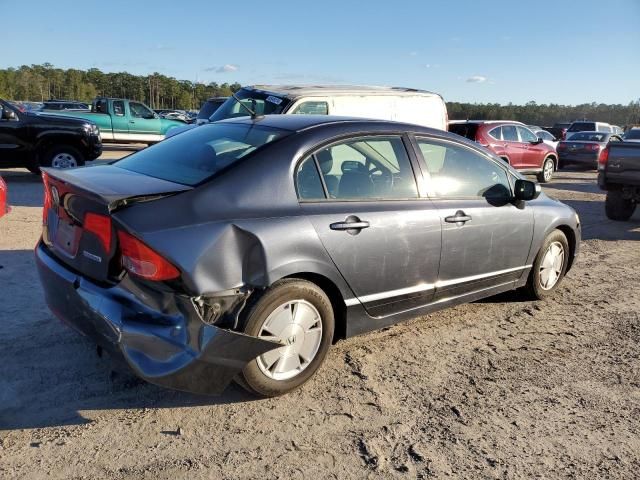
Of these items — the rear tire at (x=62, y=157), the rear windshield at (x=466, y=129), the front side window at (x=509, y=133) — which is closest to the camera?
the rear tire at (x=62, y=157)

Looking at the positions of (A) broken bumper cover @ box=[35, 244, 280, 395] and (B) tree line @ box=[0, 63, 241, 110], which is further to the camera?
(B) tree line @ box=[0, 63, 241, 110]

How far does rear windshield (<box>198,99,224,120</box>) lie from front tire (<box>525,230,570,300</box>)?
9.20 meters

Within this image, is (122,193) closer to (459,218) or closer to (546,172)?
(459,218)

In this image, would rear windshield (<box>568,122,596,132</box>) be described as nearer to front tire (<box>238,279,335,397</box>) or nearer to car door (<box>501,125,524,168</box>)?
car door (<box>501,125,524,168</box>)

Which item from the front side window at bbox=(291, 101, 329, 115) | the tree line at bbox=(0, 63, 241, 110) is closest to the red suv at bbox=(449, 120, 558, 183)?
the front side window at bbox=(291, 101, 329, 115)

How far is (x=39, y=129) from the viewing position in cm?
1127

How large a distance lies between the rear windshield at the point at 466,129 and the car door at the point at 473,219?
31.8ft

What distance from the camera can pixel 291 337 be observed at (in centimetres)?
328

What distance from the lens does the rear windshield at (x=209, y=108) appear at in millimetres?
12789

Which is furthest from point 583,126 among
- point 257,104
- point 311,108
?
point 257,104

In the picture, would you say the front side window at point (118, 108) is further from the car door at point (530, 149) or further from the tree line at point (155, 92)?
→ the tree line at point (155, 92)

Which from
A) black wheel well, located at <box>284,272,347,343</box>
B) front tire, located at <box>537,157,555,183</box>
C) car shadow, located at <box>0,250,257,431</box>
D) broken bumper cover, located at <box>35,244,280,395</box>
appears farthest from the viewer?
front tire, located at <box>537,157,555,183</box>

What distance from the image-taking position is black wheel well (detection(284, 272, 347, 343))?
338cm

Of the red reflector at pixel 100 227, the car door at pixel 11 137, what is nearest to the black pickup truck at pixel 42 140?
the car door at pixel 11 137
